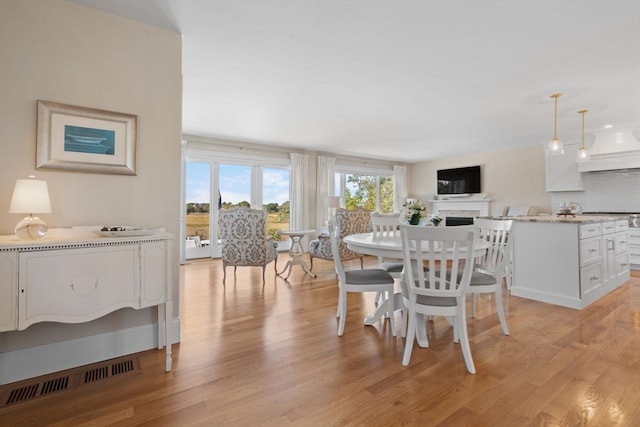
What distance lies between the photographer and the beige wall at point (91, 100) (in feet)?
6.23

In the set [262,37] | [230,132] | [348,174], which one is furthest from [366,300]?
[348,174]

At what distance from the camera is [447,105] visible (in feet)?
13.5

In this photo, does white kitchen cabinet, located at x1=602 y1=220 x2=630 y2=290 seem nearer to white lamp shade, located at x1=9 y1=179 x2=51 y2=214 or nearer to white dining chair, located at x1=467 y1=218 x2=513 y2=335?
white dining chair, located at x1=467 y1=218 x2=513 y2=335

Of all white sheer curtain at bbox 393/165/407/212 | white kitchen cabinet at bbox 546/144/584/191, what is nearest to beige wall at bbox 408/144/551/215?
white kitchen cabinet at bbox 546/144/584/191

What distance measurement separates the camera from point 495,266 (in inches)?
107

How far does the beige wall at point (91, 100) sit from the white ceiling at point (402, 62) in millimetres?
228

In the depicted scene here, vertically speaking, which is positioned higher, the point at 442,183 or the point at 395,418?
the point at 442,183

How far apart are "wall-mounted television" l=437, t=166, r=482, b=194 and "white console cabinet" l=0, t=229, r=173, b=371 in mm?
7350

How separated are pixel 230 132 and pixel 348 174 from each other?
3.46m

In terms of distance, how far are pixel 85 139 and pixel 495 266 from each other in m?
3.39

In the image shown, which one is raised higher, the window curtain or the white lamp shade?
the window curtain

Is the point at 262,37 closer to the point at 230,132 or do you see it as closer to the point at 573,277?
the point at 230,132

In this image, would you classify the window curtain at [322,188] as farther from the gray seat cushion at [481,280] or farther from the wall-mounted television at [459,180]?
the gray seat cushion at [481,280]

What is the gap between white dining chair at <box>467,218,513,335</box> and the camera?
2.35 metres
